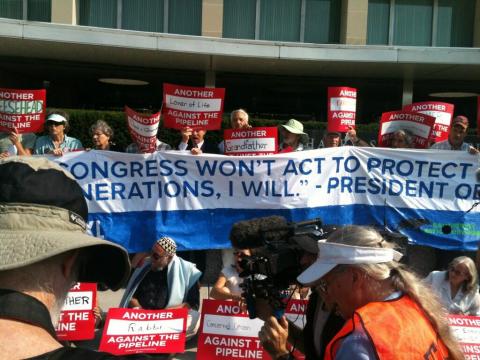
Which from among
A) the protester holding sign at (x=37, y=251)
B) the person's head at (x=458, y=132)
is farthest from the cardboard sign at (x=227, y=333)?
the protester holding sign at (x=37, y=251)

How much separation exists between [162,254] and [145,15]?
1099 cm

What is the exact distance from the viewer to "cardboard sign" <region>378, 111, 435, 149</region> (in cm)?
730

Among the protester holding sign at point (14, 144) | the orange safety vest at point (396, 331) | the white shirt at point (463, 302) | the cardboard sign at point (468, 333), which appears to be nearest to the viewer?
the orange safety vest at point (396, 331)

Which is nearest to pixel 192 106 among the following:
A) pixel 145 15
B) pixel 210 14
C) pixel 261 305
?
pixel 261 305

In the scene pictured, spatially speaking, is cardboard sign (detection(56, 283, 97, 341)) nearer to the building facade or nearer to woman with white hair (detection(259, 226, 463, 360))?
woman with white hair (detection(259, 226, 463, 360))

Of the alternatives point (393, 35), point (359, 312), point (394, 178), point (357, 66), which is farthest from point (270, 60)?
point (359, 312)

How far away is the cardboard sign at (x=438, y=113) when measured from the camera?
7.70 metres

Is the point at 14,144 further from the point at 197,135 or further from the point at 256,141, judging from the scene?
the point at 256,141

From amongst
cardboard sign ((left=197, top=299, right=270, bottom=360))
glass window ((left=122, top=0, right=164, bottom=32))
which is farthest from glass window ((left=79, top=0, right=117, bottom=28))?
cardboard sign ((left=197, top=299, right=270, bottom=360))

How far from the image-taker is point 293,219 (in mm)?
6969

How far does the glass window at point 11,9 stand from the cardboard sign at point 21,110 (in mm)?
9081

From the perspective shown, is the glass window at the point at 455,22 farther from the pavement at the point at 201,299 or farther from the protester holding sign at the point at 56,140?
the protester holding sign at the point at 56,140

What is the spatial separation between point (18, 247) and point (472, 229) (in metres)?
6.64

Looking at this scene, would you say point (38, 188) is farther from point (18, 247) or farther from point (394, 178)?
point (394, 178)
